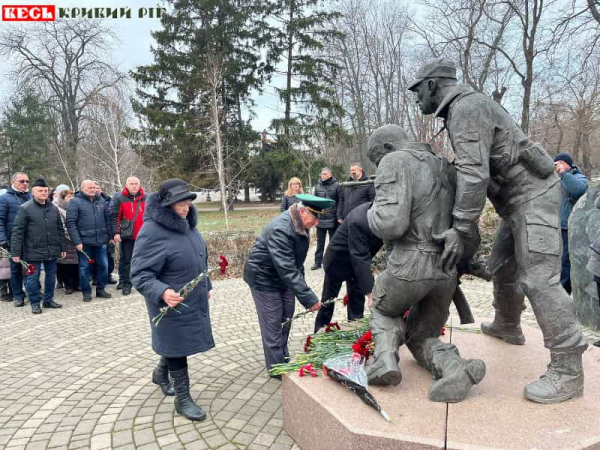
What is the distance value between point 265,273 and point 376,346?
1.33 metres

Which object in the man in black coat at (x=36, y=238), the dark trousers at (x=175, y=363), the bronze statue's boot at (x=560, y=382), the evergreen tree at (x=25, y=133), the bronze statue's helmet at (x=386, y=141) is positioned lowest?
the dark trousers at (x=175, y=363)

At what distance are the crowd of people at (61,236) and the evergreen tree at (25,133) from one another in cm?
3025

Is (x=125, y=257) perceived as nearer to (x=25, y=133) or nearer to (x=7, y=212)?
(x=7, y=212)

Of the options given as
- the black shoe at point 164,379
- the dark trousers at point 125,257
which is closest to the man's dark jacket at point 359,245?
the black shoe at point 164,379

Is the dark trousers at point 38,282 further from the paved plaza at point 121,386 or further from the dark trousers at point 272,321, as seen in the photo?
the dark trousers at point 272,321

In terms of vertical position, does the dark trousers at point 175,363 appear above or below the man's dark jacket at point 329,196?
below

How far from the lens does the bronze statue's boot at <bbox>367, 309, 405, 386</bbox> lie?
280 cm

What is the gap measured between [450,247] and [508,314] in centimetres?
141

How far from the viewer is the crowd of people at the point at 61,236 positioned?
698cm

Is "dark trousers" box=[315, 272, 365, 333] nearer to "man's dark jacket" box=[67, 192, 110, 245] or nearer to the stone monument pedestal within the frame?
the stone monument pedestal

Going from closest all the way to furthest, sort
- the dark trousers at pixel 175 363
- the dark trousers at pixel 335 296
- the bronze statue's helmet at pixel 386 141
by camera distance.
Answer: the bronze statue's helmet at pixel 386 141 → the dark trousers at pixel 175 363 → the dark trousers at pixel 335 296

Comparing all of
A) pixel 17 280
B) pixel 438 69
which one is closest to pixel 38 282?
pixel 17 280

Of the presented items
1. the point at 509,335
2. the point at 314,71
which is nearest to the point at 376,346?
the point at 509,335

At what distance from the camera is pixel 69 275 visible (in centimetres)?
825
